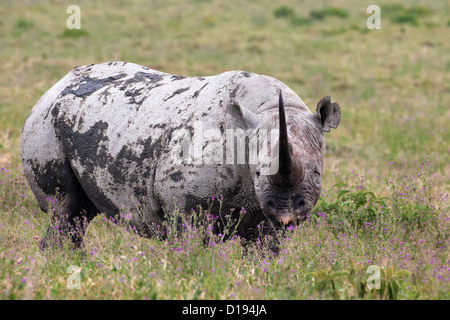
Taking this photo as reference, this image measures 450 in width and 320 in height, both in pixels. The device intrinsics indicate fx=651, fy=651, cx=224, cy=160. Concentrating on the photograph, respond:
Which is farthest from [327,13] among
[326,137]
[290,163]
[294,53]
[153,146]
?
[290,163]

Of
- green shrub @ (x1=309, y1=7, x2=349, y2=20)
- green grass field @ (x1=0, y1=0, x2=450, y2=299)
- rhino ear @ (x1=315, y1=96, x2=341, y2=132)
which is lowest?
green grass field @ (x1=0, y1=0, x2=450, y2=299)

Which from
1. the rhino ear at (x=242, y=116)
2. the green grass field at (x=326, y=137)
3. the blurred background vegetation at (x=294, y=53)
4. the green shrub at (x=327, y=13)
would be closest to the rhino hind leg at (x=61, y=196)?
the green grass field at (x=326, y=137)

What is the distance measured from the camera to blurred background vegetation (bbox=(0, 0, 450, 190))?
11070 millimetres

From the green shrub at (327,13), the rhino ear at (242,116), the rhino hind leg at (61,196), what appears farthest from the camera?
the green shrub at (327,13)

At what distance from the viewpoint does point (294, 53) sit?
58.3 ft

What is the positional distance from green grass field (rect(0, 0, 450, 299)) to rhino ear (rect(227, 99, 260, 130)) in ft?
2.65

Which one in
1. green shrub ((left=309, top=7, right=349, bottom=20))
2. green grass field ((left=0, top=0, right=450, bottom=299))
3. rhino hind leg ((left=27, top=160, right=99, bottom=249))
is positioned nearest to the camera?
green grass field ((left=0, top=0, right=450, bottom=299))

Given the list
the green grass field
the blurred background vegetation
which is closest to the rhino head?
the green grass field

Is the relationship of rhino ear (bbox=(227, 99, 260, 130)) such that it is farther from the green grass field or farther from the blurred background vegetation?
the blurred background vegetation

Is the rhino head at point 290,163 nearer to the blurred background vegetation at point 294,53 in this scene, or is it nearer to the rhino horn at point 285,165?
the rhino horn at point 285,165

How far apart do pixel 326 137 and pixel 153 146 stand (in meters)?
6.60

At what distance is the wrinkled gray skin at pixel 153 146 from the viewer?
4398 millimetres
